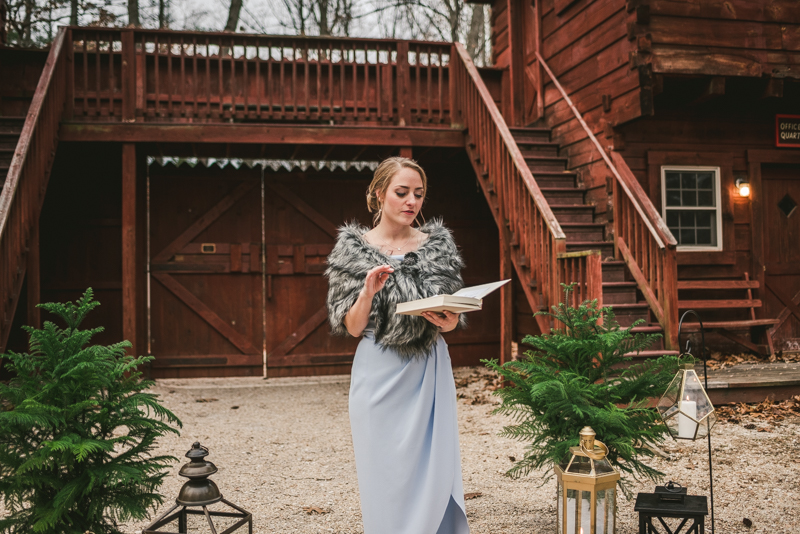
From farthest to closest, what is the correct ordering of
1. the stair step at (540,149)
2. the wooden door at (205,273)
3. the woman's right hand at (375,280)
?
1. the wooden door at (205,273)
2. the stair step at (540,149)
3. the woman's right hand at (375,280)

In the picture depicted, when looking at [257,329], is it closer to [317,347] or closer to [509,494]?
[317,347]

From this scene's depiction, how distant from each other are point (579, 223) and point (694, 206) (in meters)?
1.93

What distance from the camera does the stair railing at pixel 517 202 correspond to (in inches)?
243

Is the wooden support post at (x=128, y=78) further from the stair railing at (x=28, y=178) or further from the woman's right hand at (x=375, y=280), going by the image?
the woman's right hand at (x=375, y=280)

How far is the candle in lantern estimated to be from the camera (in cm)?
275

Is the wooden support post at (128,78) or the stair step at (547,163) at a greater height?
the wooden support post at (128,78)

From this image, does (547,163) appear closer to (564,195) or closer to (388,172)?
(564,195)

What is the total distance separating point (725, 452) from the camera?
4988 millimetres

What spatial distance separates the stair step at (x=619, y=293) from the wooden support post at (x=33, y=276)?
6243 mm

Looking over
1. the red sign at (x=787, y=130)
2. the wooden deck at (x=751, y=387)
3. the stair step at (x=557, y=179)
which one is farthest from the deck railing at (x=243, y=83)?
the wooden deck at (x=751, y=387)

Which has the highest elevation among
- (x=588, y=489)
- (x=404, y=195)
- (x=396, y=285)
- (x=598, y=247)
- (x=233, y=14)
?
(x=233, y=14)

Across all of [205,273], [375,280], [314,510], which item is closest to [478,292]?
[375,280]

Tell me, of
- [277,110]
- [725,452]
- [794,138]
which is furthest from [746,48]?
[277,110]

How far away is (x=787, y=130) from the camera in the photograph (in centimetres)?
879
